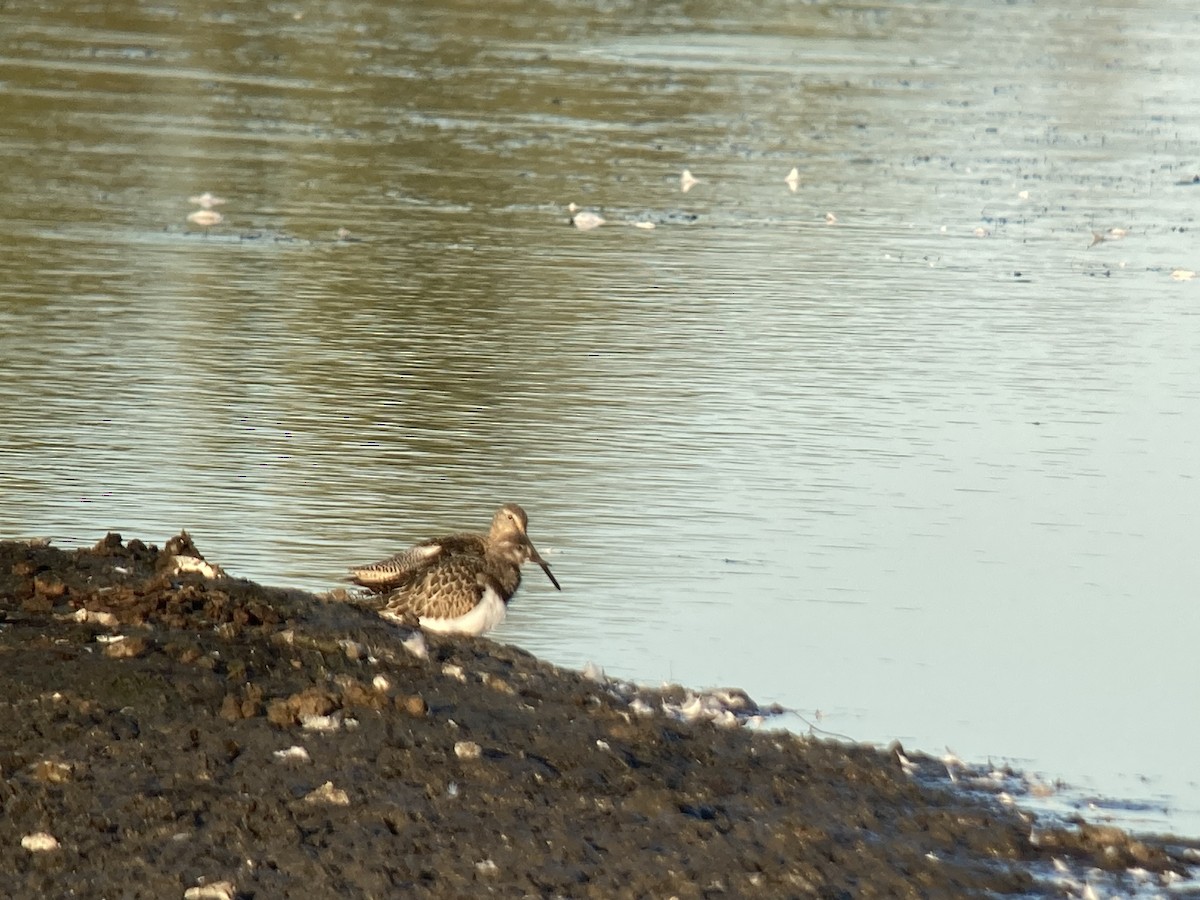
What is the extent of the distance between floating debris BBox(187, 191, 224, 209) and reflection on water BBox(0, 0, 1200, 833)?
0.51 ft

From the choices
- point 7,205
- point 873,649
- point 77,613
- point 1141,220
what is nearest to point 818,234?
point 1141,220

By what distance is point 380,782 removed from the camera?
6.17 meters

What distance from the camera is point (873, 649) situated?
876 cm

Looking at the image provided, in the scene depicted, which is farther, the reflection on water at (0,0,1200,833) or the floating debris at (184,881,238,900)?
the reflection on water at (0,0,1200,833)

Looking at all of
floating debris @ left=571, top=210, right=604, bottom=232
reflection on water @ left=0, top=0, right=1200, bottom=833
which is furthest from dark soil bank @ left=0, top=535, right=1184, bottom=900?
floating debris @ left=571, top=210, right=604, bottom=232

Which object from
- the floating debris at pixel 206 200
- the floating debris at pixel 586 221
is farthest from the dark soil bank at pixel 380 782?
the floating debris at pixel 206 200

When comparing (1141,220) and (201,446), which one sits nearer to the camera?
(201,446)

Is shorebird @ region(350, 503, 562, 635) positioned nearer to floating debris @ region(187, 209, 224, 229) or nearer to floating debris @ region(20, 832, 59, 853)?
floating debris @ region(20, 832, 59, 853)

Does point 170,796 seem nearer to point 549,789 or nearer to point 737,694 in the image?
point 549,789

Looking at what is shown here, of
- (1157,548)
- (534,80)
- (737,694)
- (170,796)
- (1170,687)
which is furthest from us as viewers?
(534,80)

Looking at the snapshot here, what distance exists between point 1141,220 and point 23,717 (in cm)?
1388

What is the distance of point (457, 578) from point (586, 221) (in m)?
9.79

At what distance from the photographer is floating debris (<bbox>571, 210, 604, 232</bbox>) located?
1722 cm

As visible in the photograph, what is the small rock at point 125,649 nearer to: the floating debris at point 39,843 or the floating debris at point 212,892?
the floating debris at point 39,843
